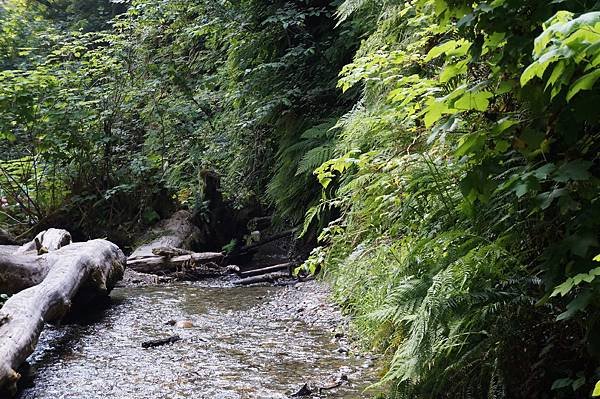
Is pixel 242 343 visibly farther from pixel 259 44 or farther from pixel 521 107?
pixel 259 44

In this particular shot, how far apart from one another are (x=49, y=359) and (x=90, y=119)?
20.6 ft

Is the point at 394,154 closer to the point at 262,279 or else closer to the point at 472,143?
the point at 472,143

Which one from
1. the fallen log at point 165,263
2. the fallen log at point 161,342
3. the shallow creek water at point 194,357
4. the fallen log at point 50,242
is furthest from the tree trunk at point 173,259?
the fallen log at point 161,342

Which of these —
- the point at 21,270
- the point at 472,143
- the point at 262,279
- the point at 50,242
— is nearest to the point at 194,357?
the point at 21,270

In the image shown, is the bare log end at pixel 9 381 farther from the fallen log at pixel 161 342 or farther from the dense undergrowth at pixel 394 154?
the dense undergrowth at pixel 394 154

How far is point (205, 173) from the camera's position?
8.80m

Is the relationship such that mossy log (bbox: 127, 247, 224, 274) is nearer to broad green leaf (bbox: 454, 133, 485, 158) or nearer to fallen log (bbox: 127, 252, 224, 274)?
fallen log (bbox: 127, 252, 224, 274)

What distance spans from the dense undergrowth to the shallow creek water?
0.44 meters

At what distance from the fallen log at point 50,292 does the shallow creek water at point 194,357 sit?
0.71 feet

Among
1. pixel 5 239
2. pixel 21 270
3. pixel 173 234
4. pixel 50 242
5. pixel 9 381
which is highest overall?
pixel 9 381

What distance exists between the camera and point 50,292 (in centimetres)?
404

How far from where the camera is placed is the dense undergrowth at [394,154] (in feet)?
5.27

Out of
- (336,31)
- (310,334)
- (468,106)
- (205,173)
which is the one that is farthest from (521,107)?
(205,173)

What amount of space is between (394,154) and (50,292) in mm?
2771
